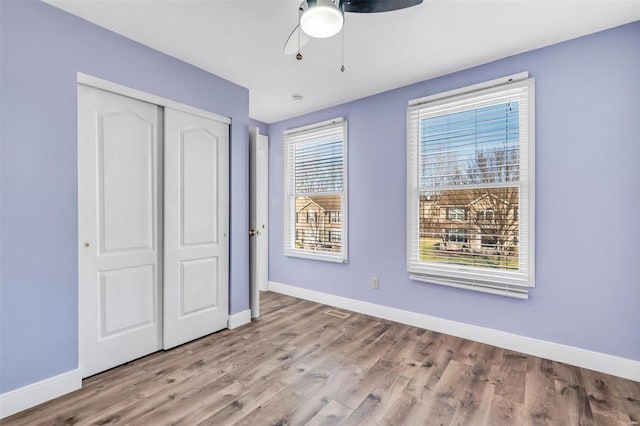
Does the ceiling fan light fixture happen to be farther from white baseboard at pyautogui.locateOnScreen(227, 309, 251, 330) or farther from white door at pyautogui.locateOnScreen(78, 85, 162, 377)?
white baseboard at pyautogui.locateOnScreen(227, 309, 251, 330)

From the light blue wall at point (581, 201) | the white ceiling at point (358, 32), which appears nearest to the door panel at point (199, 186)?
the white ceiling at point (358, 32)

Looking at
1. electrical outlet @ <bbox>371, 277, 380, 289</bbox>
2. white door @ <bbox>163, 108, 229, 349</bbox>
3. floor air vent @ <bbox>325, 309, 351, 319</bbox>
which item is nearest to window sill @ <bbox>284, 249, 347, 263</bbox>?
electrical outlet @ <bbox>371, 277, 380, 289</bbox>

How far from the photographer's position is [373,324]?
128 inches

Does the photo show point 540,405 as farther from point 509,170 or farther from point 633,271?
point 509,170

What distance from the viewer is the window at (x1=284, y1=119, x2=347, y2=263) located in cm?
384

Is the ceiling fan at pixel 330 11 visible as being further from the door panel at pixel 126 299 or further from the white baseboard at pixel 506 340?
the white baseboard at pixel 506 340

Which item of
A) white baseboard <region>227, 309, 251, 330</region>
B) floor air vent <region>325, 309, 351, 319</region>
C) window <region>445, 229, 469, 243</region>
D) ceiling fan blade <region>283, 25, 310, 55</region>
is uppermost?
ceiling fan blade <region>283, 25, 310, 55</region>

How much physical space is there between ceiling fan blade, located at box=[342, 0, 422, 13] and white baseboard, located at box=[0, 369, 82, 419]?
2907mm

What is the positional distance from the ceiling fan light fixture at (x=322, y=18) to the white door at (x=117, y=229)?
1.73m

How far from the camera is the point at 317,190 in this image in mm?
4098

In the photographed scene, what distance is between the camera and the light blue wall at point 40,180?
1.80 meters

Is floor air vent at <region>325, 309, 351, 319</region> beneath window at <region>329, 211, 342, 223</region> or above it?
beneath

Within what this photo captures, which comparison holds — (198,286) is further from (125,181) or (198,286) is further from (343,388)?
(343,388)

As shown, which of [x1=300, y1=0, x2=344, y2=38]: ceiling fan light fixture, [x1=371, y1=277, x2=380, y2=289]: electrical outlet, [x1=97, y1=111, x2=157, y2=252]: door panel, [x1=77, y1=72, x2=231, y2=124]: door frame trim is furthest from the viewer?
[x1=371, y1=277, x2=380, y2=289]: electrical outlet
